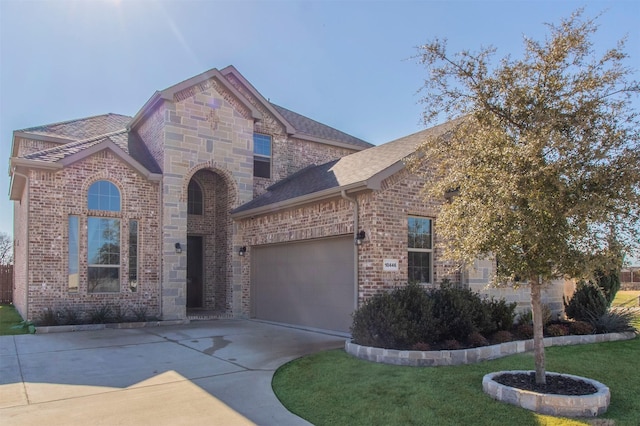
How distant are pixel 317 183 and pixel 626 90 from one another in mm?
8305

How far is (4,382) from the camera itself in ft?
23.5

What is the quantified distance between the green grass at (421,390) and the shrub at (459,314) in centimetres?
98

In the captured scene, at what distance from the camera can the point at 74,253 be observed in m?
13.7

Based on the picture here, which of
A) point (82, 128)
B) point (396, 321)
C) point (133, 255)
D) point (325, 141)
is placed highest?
point (82, 128)

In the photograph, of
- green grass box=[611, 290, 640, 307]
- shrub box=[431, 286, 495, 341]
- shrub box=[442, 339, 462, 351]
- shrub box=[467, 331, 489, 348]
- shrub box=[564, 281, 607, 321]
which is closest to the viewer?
shrub box=[442, 339, 462, 351]

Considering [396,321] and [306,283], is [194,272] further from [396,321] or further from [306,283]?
[396,321]

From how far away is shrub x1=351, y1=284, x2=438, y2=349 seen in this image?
28.2ft

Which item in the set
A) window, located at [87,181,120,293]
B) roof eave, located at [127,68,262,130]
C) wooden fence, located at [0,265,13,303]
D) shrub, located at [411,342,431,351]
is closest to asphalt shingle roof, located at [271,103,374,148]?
roof eave, located at [127,68,262,130]

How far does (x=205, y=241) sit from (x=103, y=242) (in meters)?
4.29

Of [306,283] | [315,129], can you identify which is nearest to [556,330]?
[306,283]

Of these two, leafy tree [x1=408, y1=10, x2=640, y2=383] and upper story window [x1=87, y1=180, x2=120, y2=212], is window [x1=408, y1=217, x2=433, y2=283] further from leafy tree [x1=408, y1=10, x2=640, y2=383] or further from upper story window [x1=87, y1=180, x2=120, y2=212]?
upper story window [x1=87, y1=180, x2=120, y2=212]

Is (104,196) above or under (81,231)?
above

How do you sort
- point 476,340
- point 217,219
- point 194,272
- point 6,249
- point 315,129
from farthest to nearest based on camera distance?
1. point 6,249
2. point 315,129
3. point 194,272
4. point 217,219
5. point 476,340

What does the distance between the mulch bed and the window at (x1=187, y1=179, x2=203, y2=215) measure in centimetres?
1349
